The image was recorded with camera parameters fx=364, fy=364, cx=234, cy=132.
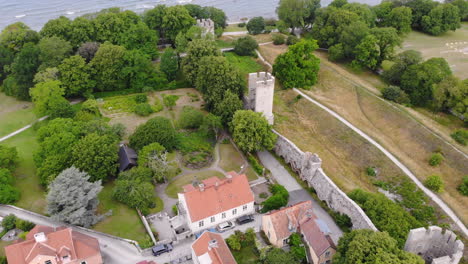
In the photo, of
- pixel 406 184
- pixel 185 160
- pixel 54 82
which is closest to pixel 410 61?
pixel 406 184

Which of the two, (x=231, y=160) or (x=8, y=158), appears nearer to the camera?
(x=8, y=158)

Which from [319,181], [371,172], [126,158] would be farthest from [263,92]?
[126,158]

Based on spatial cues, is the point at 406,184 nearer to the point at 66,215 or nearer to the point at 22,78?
the point at 66,215

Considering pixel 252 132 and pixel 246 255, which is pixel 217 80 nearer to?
pixel 252 132

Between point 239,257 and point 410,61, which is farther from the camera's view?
point 410,61

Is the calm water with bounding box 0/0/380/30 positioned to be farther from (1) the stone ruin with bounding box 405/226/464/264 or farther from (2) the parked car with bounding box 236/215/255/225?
(1) the stone ruin with bounding box 405/226/464/264

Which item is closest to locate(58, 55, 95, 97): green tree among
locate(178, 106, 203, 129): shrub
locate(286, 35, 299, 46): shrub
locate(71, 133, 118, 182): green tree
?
locate(178, 106, 203, 129): shrub
